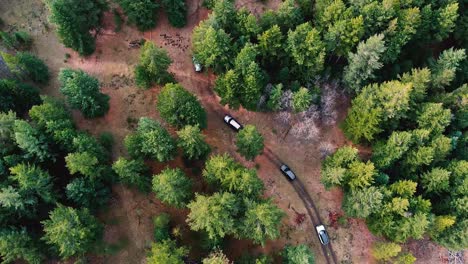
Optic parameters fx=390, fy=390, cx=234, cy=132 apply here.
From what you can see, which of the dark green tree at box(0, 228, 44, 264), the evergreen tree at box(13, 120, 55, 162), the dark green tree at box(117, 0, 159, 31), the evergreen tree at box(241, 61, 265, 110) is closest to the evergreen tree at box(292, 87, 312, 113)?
the evergreen tree at box(241, 61, 265, 110)

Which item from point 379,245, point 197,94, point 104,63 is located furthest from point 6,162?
point 379,245

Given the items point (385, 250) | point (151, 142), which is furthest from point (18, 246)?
point (385, 250)

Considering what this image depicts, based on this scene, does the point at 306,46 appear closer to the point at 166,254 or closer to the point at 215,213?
the point at 215,213

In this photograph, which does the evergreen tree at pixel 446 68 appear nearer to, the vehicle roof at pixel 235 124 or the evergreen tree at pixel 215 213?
the vehicle roof at pixel 235 124

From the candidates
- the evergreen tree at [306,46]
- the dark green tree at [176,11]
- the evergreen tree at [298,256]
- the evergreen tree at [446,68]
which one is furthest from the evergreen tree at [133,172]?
the evergreen tree at [446,68]

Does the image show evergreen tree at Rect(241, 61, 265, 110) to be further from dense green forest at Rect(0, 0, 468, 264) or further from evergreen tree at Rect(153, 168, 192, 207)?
evergreen tree at Rect(153, 168, 192, 207)
